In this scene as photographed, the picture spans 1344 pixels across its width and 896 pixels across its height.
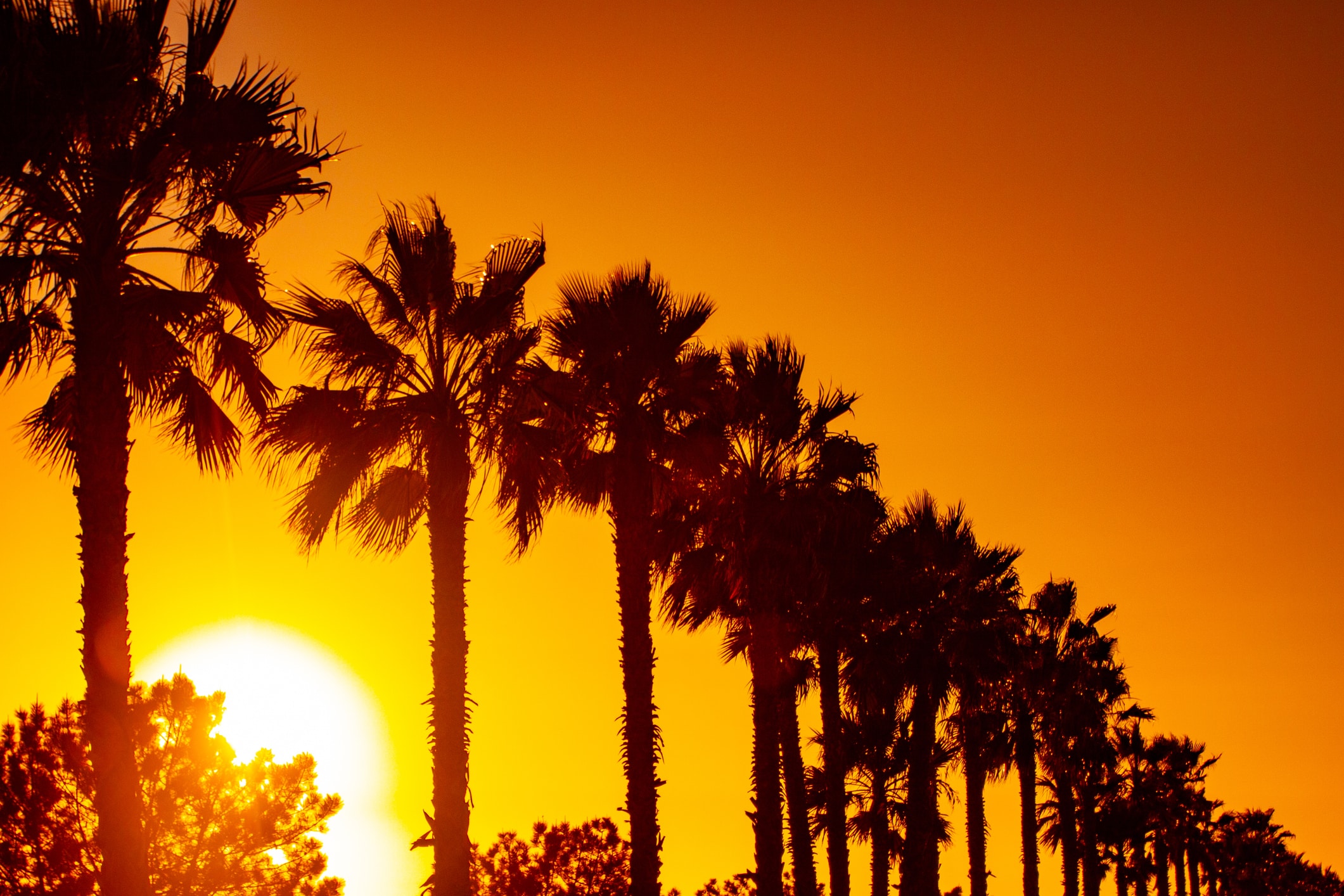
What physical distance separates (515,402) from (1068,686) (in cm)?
Answer: 2873

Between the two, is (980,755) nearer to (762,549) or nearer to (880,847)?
(880,847)

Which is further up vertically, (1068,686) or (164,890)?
(1068,686)

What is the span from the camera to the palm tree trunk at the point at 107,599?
40.4 ft

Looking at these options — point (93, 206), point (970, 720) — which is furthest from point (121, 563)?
point (970, 720)

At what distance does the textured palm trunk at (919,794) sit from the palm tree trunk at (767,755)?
648 cm

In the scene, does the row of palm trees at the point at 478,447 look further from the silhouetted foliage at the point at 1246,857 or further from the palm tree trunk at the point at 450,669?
the silhouetted foliage at the point at 1246,857

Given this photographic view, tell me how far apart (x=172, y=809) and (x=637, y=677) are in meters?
14.4

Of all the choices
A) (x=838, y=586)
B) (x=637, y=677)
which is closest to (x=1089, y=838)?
(x=838, y=586)

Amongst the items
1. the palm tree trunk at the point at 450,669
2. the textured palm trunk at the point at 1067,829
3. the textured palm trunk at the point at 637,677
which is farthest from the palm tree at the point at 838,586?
the textured palm trunk at the point at 1067,829

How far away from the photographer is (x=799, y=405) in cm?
2558

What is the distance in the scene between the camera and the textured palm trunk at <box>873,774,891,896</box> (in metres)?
35.7

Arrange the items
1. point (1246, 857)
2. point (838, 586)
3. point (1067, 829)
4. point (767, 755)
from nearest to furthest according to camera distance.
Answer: point (767, 755)
point (838, 586)
point (1067, 829)
point (1246, 857)

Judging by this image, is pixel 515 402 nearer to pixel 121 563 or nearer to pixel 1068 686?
pixel 121 563

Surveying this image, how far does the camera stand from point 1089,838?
1781 inches
